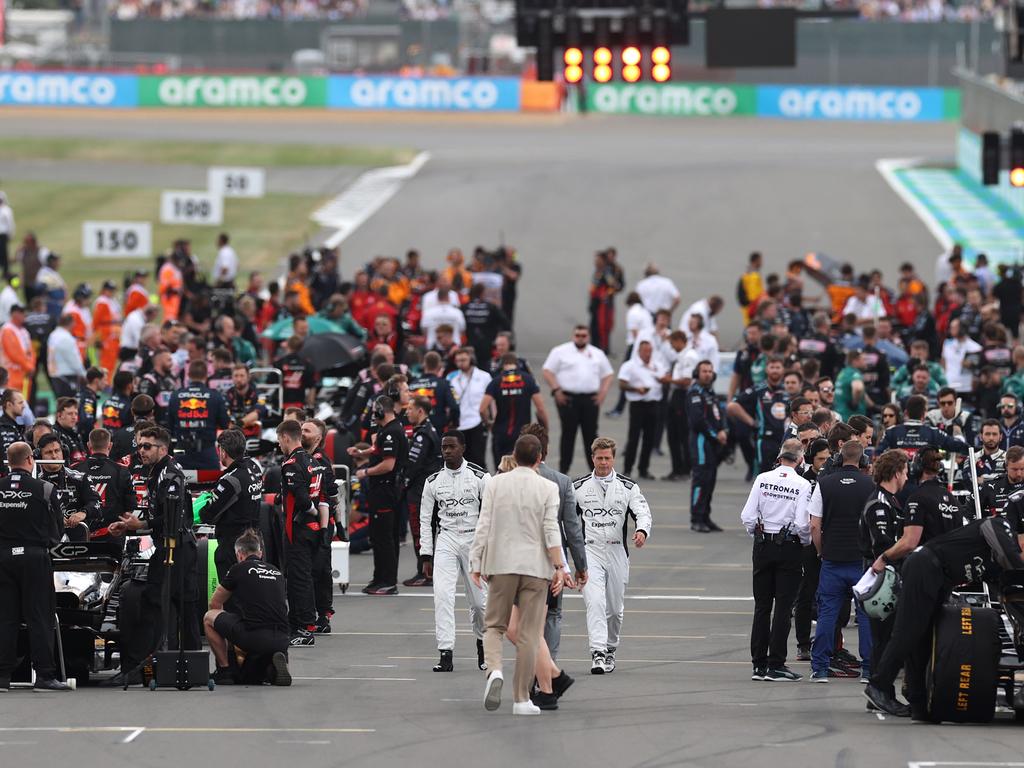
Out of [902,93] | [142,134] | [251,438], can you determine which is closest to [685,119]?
[902,93]

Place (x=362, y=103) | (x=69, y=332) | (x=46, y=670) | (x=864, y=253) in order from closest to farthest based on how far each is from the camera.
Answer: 1. (x=46, y=670)
2. (x=69, y=332)
3. (x=864, y=253)
4. (x=362, y=103)

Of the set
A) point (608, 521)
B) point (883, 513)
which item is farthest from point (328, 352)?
point (883, 513)

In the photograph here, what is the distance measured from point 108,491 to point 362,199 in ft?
111

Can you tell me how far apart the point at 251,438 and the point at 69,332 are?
A: 6355mm

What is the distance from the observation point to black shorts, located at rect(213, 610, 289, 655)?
12438mm

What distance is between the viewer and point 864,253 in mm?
39094

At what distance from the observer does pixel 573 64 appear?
79.0 feet

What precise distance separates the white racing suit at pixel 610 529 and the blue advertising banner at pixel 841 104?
50013 mm

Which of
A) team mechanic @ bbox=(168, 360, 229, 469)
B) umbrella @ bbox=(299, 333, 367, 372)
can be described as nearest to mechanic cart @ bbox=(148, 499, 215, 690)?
team mechanic @ bbox=(168, 360, 229, 469)

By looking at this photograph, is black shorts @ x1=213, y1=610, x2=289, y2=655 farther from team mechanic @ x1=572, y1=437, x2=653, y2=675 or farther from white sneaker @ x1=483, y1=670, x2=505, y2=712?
team mechanic @ x1=572, y1=437, x2=653, y2=675

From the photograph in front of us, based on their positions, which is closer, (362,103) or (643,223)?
(643,223)

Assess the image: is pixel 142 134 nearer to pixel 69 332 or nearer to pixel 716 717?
pixel 69 332

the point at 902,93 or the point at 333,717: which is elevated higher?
the point at 902,93

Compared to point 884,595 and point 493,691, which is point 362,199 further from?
point 493,691
